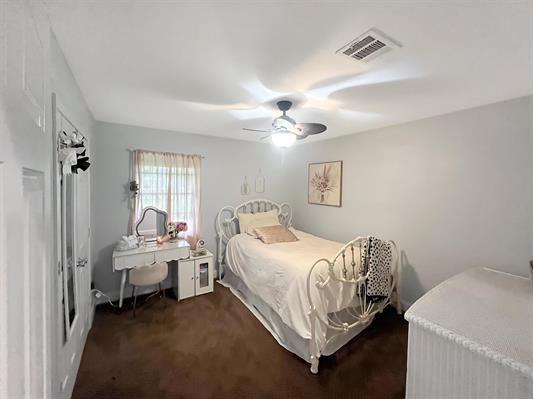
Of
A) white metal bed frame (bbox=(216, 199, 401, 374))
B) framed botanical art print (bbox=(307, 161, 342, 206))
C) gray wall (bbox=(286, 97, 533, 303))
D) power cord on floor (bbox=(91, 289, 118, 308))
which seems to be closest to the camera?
white metal bed frame (bbox=(216, 199, 401, 374))

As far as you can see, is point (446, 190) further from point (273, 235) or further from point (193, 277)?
point (193, 277)

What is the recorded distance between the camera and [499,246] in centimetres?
215

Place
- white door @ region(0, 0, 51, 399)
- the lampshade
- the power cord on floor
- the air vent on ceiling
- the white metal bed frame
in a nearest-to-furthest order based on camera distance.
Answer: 1. white door @ region(0, 0, 51, 399)
2. the air vent on ceiling
3. the white metal bed frame
4. the lampshade
5. the power cord on floor

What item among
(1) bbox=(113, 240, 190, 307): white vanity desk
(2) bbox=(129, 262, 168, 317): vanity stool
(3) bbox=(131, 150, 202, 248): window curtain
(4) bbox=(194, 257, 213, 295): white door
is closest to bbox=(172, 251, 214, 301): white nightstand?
(4) bbox=(194, 257, 213, 295): white door

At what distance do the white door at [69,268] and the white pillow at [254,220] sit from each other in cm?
202

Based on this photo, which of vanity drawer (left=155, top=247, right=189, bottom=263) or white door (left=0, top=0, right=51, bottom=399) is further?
vanity drawer (left=155, top=247, right=189, bottom=263)

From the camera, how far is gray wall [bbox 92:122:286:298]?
289cm

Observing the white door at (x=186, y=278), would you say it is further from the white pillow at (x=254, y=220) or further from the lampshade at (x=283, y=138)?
the lampshade at (x=283, y=138)

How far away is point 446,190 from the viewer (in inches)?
97.5

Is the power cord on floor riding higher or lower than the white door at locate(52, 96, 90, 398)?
lower

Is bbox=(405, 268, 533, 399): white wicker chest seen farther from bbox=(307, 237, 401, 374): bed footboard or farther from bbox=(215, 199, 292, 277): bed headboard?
bbox=(215, 199, 292, 277): bed headboard

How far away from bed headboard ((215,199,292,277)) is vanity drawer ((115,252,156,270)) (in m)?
1.09

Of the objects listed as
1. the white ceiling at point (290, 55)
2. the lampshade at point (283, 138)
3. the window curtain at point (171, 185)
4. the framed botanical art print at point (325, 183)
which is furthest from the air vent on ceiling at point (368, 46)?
the window curtain at point (171, 185)

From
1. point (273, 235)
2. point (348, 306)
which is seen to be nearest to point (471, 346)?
point (348, 306)
